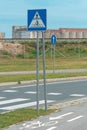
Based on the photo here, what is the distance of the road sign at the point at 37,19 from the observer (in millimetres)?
14516

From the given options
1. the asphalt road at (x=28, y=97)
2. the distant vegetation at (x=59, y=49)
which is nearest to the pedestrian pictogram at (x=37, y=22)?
the asphalt road at (x=28, y=97)

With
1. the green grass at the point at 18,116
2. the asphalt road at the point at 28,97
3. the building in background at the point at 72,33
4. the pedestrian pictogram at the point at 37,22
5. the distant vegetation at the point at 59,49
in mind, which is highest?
the pedestrian pictogram at the point at 37,22

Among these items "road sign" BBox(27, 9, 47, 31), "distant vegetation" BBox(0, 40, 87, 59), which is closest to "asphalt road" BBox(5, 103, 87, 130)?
"road sign" BBox(27, 9, 47, 31)

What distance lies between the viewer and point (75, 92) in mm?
23578

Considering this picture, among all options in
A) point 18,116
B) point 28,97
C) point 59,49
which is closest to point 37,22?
point 18,116

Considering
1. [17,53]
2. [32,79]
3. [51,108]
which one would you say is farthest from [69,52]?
[51,108]

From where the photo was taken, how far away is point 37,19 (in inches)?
572

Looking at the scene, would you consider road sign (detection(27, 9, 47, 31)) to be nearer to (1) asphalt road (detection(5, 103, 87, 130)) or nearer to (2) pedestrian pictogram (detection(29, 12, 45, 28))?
(2) pedestrian pictogram (detection(29, 12, 45, 28))

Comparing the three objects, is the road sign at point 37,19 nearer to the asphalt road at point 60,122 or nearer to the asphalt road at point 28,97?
the asphalt road at point 60,122

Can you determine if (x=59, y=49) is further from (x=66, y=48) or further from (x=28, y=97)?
(x=28, y=97)

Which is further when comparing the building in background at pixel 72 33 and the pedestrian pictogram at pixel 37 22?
the building in background at pixel 72 33

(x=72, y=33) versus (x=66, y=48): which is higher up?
(x=72, y=33)

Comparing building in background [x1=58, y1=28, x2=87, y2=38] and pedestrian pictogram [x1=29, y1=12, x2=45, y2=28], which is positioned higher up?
pedestrian pictogram [x1=29, y1=12, x2=45, y2=28]

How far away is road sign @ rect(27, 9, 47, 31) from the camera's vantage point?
1452 cm
